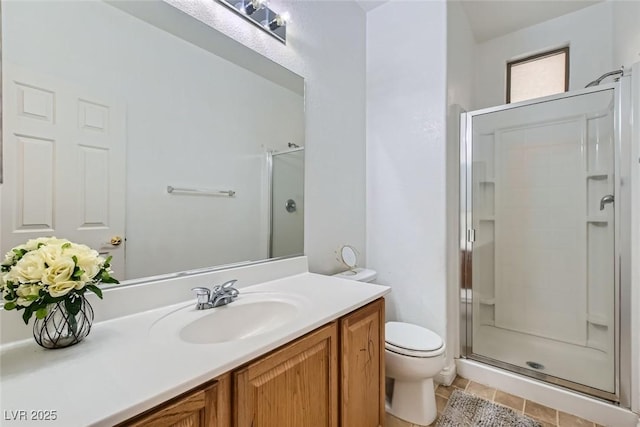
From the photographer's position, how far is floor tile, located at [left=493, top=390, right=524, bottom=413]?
1.65 meters

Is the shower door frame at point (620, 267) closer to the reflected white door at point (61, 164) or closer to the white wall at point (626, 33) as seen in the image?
the white wall at point (626, 33)

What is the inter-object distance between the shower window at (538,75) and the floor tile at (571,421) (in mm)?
2466

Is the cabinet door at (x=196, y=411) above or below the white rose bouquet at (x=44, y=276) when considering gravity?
below

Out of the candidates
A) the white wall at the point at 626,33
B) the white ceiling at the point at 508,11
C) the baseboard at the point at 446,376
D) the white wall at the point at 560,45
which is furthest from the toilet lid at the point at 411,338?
the white ceiling at the point at 508,11

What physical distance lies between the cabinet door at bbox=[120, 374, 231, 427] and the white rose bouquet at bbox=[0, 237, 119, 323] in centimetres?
36

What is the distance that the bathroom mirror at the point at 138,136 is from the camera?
803mm

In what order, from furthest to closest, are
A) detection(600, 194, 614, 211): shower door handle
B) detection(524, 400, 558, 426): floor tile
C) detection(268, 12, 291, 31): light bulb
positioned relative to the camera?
detection(600, 194, 614, 211): shower door handle, detection(524, 400, 558, 426): floor tile, detection(268, 12, 291, 31): light bulb

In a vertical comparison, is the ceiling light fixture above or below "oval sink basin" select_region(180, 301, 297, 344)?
above

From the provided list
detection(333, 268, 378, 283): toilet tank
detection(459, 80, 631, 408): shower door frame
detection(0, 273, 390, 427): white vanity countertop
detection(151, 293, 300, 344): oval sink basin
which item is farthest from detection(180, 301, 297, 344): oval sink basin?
detection(459, 80, 631, 408): shower door frame

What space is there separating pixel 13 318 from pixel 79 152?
0.50 metres

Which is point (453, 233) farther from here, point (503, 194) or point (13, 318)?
point (13, 318)

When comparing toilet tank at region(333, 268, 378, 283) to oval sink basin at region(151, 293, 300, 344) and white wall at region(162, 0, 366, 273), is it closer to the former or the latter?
white wall at region(162, 0, 366, 273)

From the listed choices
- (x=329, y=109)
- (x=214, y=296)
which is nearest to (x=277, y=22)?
(x=329, y=109)

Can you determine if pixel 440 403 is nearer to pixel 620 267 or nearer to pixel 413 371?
pixel 413 371
